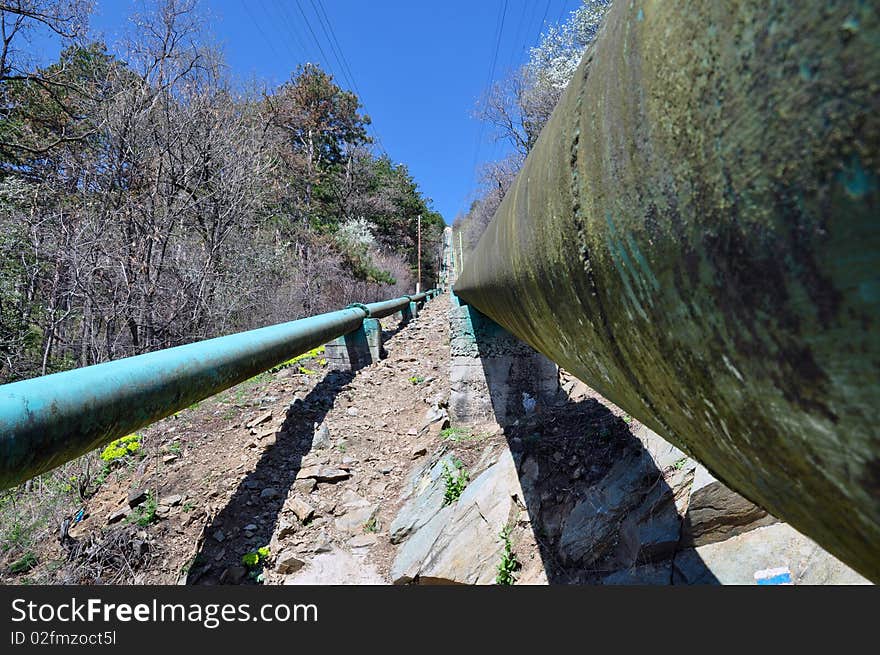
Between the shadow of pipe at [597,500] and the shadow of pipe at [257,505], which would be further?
the shadow of pipe at [257,505]

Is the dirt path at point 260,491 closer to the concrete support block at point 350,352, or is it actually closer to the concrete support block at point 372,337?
the concrete support block at point 350,352

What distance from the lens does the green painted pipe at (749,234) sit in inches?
7.8

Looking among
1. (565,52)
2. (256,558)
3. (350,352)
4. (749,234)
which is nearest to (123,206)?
(350,352)

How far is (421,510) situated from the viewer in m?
3.77

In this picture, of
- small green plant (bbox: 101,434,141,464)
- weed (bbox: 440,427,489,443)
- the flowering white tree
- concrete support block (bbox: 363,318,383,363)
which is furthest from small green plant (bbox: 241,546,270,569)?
the flowering white tree

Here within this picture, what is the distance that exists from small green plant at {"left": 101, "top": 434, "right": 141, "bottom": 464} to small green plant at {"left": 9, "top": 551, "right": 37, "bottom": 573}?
1.30m

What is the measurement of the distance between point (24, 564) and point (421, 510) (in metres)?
3.07

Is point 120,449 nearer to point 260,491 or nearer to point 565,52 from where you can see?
point 260,491

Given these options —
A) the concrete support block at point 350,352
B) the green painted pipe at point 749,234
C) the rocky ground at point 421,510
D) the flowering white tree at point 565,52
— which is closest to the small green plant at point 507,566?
the rocky ground at point 421,510

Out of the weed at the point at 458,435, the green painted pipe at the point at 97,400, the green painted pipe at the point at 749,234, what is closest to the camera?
the green painted pipe at the point at 749,234

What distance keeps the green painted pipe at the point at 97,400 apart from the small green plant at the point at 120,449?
2.82 metres

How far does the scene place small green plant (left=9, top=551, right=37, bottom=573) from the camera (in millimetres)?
3434

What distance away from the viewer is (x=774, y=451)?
33cm

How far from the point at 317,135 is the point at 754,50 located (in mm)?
30002
